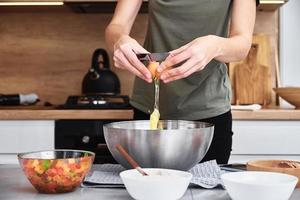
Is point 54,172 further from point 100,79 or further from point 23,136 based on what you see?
point 100,79

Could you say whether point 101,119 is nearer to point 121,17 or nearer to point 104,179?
point 121,17

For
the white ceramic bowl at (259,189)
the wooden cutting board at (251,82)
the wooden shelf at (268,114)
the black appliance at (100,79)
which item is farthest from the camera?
the wooden cutting board at (251,82)

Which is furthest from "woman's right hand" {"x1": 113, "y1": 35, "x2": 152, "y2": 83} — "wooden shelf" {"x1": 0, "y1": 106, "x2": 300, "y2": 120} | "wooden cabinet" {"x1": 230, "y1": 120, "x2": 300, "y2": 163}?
"wooden cabinet" {"x1": 230, "y1": 120, "x2": 300, "y2": 163}

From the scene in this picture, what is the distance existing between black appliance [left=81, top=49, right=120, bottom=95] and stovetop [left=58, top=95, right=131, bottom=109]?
0.08m

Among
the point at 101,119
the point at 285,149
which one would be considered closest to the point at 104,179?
the point at 101,119

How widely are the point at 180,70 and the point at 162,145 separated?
20cm

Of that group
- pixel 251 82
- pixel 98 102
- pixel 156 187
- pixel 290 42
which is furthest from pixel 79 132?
pixel 156 187

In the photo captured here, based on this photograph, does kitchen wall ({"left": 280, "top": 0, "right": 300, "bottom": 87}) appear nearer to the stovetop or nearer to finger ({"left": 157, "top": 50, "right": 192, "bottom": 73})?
the stovetop

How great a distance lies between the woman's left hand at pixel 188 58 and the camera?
110 centimetres

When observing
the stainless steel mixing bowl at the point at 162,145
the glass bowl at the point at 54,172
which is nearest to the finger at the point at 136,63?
the stainless steel mixing bowl at the point at 162,145

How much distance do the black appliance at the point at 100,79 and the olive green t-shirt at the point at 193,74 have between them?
0.87 m

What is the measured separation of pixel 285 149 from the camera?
2.22 metres

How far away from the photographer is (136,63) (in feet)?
3.78

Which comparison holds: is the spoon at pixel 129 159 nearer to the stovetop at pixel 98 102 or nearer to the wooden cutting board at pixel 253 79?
the stovetop at pixel 98 102
